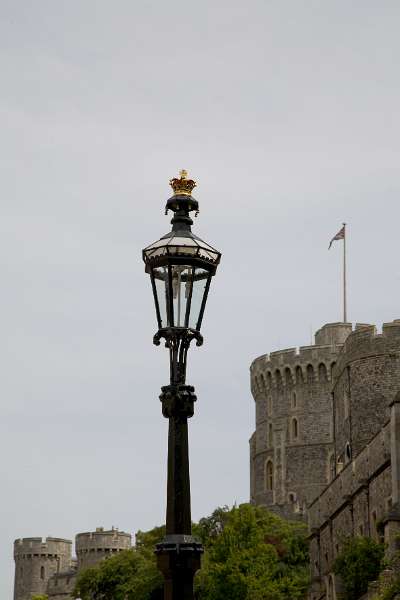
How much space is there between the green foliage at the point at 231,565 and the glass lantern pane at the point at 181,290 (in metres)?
32.6

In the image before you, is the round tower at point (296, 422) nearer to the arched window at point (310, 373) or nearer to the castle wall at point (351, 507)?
the arched window at point (310, 373)

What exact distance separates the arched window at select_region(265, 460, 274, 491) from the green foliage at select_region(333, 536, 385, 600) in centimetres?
4697

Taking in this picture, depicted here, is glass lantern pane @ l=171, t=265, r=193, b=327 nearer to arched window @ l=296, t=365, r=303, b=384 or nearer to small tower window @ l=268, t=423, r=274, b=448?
arched window @ l=296, t=365, r=303, b=384

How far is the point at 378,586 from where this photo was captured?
3750cm

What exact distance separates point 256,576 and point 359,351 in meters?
11.6

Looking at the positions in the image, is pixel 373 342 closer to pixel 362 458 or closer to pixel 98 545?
pixel 362 458

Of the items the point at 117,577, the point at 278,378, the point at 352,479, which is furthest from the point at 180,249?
the point at 278,378

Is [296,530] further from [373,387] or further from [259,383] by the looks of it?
[259,383]

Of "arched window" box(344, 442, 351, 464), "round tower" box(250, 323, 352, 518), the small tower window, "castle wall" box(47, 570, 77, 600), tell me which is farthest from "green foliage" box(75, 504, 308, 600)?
"castle wall" box(47, 570, 77, 600)

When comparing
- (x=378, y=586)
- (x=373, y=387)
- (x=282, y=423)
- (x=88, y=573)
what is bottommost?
(x=378, y=586)

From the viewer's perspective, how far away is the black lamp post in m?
11.2

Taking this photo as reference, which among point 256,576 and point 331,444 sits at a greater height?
point 331,444

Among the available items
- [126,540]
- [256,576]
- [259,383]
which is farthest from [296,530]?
[126,540]

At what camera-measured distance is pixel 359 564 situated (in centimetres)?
4178
